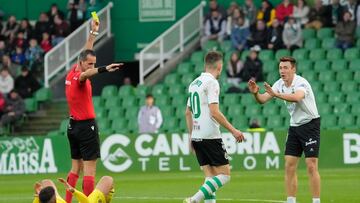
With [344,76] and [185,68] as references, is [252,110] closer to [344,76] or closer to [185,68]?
[344,76]

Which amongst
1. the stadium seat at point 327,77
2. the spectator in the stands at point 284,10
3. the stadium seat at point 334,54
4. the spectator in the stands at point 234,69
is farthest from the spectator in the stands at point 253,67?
the stadium seat at point 334,54

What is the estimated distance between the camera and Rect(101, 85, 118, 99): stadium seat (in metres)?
34.3

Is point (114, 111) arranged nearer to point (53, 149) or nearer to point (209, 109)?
point (53, 149)

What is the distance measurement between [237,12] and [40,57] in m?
6.73

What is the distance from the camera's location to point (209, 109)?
15.6 metres

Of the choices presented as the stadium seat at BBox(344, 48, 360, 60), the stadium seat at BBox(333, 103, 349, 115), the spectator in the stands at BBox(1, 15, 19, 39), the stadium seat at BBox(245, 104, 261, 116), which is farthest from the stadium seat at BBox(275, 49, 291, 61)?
the spectator in the stands at BBox(1, 15, 19, 39)

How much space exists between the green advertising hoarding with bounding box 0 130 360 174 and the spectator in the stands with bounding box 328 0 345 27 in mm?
→ 5865

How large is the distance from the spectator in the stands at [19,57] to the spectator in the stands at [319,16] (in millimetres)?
9331

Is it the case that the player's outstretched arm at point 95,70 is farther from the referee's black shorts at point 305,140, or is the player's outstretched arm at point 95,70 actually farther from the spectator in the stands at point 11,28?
the spectator in the stands at point 11,28

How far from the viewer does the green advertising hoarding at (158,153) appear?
27844 millimetres

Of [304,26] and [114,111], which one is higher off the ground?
[304,26]

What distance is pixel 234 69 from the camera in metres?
32.8

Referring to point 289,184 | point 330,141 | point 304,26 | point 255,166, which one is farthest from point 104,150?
point 289,184

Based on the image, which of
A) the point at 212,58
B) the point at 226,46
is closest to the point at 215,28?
the point at 226,46
